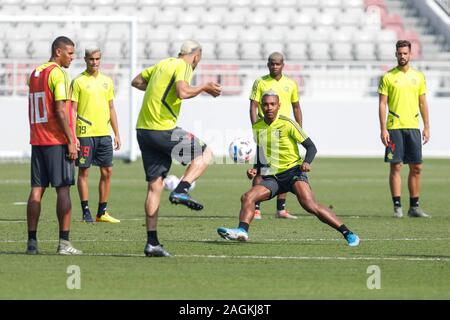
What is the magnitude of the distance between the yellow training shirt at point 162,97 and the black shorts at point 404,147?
5481 millimetres

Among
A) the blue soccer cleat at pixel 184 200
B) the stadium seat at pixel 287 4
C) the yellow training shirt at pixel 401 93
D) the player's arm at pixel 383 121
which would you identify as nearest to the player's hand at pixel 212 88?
the blue soccer cleat at pixel 184 200

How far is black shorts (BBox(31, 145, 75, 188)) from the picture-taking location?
11.3 m

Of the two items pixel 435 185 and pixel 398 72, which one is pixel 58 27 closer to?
pixel 435 185

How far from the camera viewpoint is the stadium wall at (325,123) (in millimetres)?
30625

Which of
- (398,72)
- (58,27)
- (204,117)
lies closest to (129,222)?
(398,72)

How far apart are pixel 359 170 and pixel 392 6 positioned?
12.2 metres

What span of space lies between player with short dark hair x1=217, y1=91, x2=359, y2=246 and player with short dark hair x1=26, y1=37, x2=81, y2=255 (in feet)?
5.87

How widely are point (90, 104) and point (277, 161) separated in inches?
154

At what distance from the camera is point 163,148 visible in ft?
36.6

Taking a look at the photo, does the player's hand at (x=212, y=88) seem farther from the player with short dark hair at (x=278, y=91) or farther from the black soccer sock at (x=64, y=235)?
the player with short dark hair at (x=278, y=91)

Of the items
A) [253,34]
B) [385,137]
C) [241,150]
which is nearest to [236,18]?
[253,34]

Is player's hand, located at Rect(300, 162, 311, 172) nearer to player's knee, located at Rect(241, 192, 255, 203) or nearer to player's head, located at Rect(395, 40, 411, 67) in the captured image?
player's knee, located at Rect(241, 192, 255, 203)

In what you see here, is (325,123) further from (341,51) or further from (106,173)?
(106,173)

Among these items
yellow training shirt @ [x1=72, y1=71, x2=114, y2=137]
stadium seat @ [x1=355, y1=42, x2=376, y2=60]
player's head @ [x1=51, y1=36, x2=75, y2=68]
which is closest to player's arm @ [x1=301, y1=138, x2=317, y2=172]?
player's head @ [x1=51, y1=36, x2=75, y2=68]
